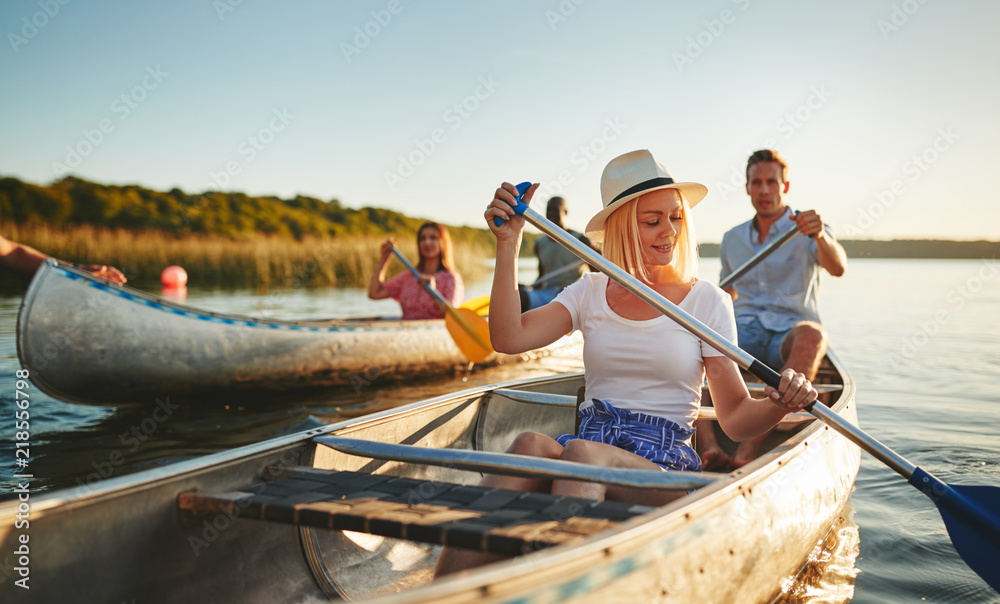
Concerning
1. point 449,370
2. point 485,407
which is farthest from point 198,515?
point 449,370

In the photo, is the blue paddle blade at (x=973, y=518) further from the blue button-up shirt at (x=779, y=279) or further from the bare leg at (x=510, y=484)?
the blue button-up shirt at (x=779, y=279)

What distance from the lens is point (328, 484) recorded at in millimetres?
1820

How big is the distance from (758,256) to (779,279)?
356 mm

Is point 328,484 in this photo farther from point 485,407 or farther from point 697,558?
point 485,407

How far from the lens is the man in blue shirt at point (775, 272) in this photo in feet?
12.7

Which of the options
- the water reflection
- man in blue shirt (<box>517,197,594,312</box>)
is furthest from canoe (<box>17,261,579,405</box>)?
the water reflection

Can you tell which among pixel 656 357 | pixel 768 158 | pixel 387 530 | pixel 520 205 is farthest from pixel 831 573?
pixel 768 158

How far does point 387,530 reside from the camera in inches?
58.6

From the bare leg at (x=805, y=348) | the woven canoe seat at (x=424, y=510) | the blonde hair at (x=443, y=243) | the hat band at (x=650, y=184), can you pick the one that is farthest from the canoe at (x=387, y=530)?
the blonde hair at (x=443, y=243)

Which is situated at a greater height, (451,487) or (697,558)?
(451,487)

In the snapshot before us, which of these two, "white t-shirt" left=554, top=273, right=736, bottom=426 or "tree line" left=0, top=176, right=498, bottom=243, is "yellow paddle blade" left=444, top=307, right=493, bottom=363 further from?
"tree line" left=0, top=176, right=498, bottom=243

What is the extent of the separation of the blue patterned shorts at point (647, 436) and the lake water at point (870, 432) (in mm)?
804

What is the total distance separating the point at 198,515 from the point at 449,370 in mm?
5260

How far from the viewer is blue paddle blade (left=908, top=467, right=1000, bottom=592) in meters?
2.08
